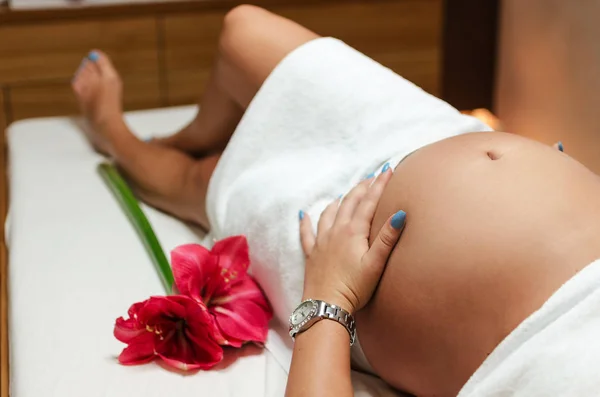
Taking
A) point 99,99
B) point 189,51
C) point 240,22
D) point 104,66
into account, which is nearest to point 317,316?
point 240,22

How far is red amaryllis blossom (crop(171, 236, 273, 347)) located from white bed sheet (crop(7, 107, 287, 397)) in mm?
40

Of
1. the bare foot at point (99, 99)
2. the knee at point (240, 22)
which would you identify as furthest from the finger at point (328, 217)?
the bare foot at point (99, 99)

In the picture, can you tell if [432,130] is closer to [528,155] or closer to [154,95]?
[528,155]

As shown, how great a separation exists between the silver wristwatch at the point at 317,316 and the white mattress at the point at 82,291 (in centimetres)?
9

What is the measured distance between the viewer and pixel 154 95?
8.39 ft

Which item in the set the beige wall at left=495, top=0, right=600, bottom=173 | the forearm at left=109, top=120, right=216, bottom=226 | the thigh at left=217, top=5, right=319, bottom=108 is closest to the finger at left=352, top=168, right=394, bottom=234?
the thigh at left=217, top=5, right=319, bottom=108

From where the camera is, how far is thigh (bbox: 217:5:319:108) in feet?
4.27

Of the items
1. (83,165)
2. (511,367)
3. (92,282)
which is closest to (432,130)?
(511,367)

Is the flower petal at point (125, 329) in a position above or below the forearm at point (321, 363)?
below

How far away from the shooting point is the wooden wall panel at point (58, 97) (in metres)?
2.42

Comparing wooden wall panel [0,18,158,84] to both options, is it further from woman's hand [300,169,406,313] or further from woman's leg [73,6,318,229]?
woman's hand [300,169,406,313]

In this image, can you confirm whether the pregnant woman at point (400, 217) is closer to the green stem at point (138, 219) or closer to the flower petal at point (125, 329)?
the green stem at point (138, 219)

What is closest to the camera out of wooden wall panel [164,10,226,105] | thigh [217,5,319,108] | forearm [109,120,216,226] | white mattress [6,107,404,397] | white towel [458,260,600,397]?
white towel [458,260,600,397]

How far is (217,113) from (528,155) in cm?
72
